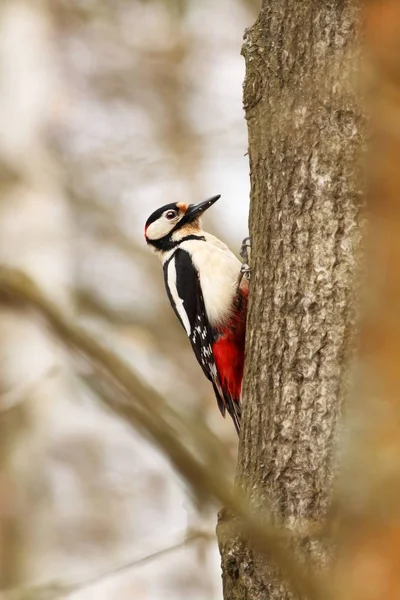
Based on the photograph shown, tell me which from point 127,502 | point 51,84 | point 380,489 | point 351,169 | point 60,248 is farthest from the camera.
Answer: point 127,502

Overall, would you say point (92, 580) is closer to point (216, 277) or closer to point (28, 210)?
point (216, 277)

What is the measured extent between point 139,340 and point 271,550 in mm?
4651

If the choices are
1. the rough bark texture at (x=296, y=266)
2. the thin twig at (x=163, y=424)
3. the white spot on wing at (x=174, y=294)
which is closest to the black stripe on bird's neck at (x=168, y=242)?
the white spot on wing at (x=174, y=294)

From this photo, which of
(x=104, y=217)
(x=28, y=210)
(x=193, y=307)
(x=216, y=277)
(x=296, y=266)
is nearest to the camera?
(x=296, y=266)

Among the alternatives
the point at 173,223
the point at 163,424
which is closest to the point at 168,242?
the point at 173,223

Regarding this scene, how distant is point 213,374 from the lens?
3576 millimetres

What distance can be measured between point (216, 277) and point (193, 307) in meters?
0.19

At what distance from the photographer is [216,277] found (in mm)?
3564

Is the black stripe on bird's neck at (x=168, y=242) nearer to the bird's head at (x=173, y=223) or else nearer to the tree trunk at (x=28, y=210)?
the bird's head at (x=173, y=223)

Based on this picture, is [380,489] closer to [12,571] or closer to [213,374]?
[213,374]

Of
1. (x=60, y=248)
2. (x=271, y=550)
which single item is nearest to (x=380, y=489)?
(x=271, y=550)

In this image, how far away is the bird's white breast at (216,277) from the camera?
3.50 meters

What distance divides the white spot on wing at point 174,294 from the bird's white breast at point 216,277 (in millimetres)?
128

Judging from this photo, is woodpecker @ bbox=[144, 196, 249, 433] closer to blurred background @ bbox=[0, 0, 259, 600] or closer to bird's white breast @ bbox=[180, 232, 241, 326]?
bird's white breast @ bbox=[180, 232, 241, 326]
